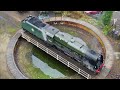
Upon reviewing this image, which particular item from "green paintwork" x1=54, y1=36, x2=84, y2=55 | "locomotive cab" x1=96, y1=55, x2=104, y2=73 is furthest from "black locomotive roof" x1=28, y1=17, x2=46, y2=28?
"locomotive cab" x1=96, y1=55, x2=104, y2=73

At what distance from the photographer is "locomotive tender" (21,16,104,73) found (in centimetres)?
2617

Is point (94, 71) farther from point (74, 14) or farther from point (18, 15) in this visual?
point (18, 15)

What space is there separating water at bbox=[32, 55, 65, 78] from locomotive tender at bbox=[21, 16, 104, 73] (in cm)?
245

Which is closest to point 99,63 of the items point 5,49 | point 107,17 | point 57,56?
point 57,56

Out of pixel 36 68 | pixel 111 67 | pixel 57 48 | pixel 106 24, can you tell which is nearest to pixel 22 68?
pixel 36 68

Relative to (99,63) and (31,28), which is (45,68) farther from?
(99,63)

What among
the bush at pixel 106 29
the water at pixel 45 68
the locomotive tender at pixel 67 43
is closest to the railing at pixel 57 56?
the locomotive tender at pixel 67 43

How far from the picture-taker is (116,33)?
31.0 meters

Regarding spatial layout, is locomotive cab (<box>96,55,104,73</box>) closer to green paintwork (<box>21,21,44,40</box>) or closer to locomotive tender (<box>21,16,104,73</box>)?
locomotive tender (<box>21,16,104,73</box>)

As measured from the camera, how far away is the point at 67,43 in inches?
1080

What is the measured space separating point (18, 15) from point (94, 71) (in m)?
14.3

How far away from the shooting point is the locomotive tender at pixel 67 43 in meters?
26.2

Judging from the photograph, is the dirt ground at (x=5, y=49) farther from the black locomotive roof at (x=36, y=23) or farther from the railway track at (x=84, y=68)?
the black locomotive roof at (x=36, y=23)

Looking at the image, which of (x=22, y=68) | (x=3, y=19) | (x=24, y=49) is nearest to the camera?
(x=22, y=68)
